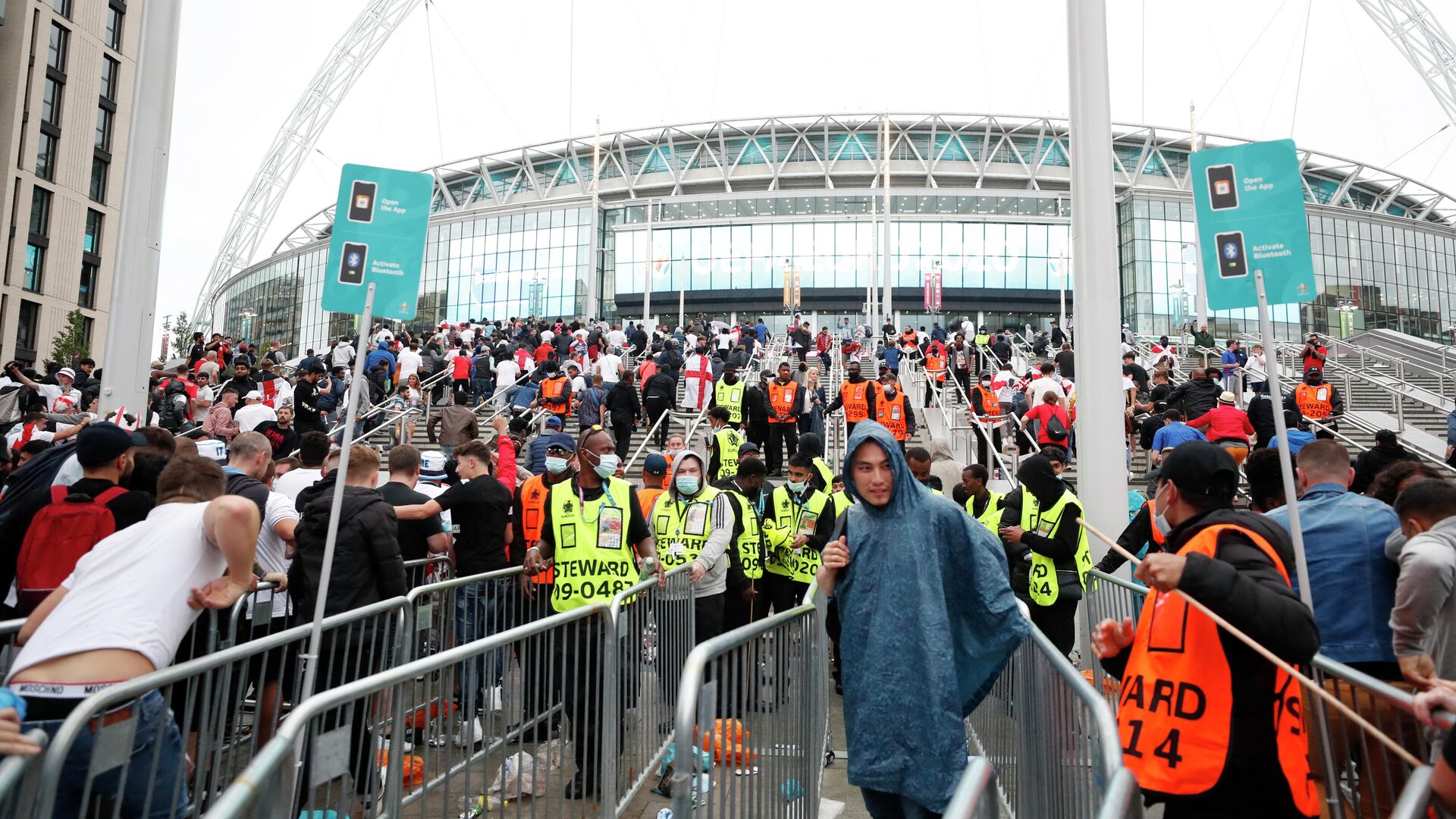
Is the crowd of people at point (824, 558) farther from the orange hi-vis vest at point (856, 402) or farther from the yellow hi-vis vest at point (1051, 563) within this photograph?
the orange hi-vis vest at point (856, 402)

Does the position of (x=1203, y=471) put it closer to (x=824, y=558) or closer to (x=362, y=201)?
(x=824, y=558)

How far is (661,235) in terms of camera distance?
6069 cm

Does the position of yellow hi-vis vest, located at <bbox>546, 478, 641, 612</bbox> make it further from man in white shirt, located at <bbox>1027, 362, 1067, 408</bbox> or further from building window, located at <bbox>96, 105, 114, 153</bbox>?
building window, located at <bbox>96, 105, 114, 153</bbox>

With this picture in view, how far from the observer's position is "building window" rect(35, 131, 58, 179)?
150 feet

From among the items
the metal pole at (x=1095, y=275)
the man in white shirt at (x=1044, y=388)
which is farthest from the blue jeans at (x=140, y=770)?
the man in white shirt at (x=1044, y=388)

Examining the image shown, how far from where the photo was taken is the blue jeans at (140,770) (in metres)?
3.00

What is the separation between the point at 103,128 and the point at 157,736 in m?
59.1

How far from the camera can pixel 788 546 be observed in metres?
8.02

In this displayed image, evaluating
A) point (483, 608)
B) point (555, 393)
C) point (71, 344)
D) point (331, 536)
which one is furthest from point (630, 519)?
point (71, 344)

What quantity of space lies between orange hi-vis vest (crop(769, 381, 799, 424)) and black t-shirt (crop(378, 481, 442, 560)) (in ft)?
29.1

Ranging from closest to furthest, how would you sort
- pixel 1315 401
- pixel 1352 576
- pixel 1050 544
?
1. pixel 1352 576
2. pixel 1050 544
3. pixel 1315 401

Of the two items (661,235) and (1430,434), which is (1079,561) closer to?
(1430,434)

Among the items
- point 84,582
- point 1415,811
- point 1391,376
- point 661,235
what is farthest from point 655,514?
point 661,235

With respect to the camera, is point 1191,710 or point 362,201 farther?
point 362,201
